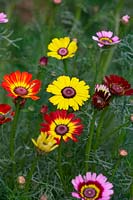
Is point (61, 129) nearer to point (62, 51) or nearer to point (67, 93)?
point (67, 93)

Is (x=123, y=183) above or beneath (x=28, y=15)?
beneath

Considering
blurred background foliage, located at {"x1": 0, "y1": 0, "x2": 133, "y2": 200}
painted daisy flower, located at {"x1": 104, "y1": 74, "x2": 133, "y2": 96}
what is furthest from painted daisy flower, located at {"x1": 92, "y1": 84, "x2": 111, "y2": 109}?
blurred background foliage, located at {"x1": 0, "y1": 0, "x2": 133, "y2": 200}

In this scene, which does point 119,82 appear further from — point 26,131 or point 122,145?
→ point 26,131

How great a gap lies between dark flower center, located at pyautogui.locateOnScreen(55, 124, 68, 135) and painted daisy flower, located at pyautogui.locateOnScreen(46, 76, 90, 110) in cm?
4

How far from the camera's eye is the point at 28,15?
301 centimetres

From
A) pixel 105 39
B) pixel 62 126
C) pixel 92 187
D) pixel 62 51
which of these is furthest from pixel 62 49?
pixel 92 187

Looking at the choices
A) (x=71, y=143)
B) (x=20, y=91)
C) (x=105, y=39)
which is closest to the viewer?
(x=20, y=91)

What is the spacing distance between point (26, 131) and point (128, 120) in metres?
0.36

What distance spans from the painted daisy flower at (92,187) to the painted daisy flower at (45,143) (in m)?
0.10

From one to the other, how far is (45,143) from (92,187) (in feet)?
0.48

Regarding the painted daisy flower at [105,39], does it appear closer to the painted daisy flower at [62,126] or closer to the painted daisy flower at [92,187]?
the painted daisy flower at [62,126]

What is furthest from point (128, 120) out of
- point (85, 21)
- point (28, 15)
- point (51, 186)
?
point (28, 15)

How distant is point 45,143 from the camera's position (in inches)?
46.1

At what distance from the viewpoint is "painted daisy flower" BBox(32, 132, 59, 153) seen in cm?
116
